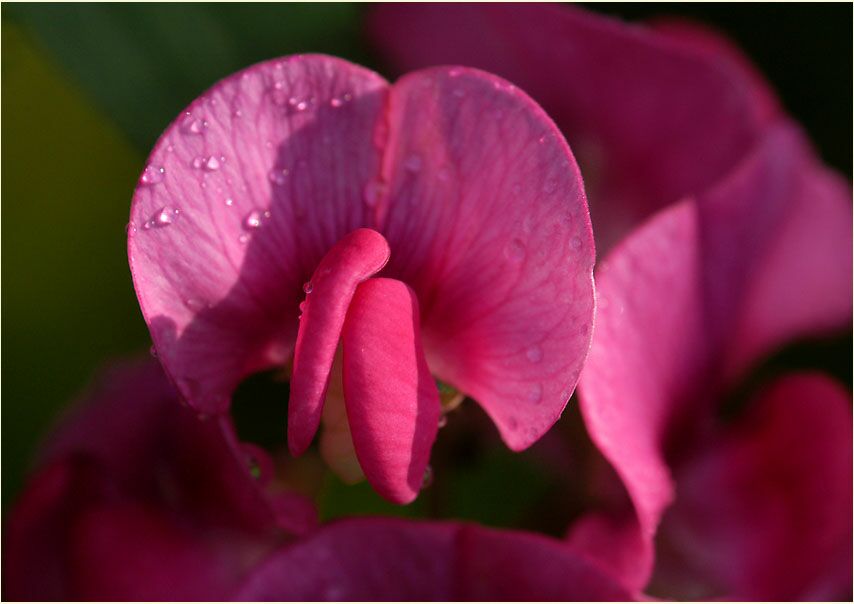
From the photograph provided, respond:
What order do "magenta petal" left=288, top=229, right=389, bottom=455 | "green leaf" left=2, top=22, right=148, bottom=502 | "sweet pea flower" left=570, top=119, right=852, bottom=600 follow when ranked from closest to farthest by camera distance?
"magenta petal" left=288, top=229, right=389, bottom=455 < "sweet pea flower" left=570, top=119, right=852, bottom=600 < "green leaf" left=2, top=22, right=148, bottom=502

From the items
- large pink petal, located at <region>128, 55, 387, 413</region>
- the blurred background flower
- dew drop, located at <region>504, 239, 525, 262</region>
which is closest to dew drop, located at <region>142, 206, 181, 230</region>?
large pink petal, located at <region>128, 55, 387, 413</region>

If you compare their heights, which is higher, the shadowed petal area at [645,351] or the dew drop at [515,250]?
the dew drop at [515,250]

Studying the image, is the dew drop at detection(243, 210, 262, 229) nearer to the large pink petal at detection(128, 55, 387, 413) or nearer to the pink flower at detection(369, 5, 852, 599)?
the large pink petal at detection(128, 55, 387, 413)

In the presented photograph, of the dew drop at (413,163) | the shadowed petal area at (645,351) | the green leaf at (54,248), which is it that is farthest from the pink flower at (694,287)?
the green leaf at (54,248)

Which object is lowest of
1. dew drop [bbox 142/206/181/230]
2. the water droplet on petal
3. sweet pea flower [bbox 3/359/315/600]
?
sweet pea flower [bbox 3/359/315/600]

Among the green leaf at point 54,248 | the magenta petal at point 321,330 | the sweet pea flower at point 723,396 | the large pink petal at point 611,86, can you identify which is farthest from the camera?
the green leaf at point 54,248

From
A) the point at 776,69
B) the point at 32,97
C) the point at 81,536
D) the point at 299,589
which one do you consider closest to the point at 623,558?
the point at 299,589

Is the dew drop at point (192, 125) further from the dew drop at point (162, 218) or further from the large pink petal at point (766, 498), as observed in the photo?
the large pink petal at point (766, 498)
